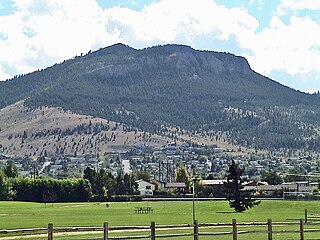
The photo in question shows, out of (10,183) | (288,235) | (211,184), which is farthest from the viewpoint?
(211,184)

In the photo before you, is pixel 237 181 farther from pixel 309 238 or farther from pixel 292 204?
pixel 309 238

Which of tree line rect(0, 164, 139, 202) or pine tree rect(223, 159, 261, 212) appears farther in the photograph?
tree line rect(0, 164, 139, 202)

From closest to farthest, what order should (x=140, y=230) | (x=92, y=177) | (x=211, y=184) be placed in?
(x=140, y=230)
(x=92, y=177)
(x=211, y=184)

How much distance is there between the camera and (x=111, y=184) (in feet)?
572

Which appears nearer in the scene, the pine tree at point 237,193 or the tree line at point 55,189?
the pine tree at point 237,193

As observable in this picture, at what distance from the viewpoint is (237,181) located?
311ft

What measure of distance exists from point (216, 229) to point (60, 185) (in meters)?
107

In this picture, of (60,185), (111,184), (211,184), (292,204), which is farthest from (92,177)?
(292,204)

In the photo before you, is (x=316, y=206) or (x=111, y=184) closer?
(x=316, y=206)

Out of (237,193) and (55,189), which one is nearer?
(237,193)

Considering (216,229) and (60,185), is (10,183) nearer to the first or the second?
(60,185)

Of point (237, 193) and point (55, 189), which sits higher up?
point (55, 189)

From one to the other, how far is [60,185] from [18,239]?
373ft

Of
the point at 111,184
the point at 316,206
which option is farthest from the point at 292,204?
the point at 111,184
